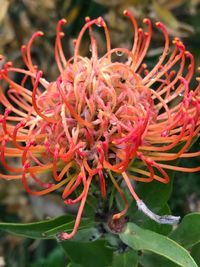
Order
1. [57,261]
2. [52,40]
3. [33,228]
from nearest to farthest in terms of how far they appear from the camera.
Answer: [33,228] < [57,261] < [52,40]

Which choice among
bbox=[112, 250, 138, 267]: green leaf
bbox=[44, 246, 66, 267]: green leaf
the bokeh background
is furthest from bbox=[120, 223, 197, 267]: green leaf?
the bokeh background

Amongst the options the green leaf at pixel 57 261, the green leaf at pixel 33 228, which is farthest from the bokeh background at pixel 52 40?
the green leaf at pixel 33 228

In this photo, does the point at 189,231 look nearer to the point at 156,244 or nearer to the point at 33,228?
the point at 156,244

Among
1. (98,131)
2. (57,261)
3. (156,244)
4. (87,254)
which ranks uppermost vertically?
(98,131)

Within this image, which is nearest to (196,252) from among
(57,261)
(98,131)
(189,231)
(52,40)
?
(189,231)

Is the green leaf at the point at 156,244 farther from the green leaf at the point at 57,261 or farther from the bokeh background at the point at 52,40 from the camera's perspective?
the bokeh background at the point at 52,40
